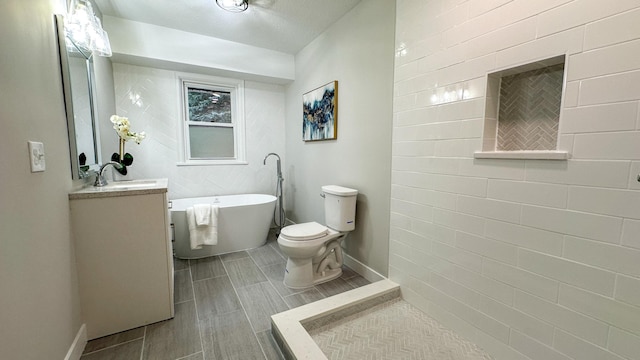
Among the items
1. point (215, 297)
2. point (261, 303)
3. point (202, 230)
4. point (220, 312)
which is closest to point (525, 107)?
point (261, 303)

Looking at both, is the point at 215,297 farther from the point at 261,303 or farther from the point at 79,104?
the point at 79,104

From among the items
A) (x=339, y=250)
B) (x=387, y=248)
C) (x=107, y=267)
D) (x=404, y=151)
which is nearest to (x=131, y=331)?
(x=107, y=267)

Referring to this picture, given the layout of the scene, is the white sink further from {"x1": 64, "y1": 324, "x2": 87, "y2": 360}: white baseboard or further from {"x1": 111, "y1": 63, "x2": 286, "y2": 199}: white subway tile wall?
{"x1": 111, "y1": 63, "x2": 286, "y2": 199}: white subway tile wall

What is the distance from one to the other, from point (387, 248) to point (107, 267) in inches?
77.0

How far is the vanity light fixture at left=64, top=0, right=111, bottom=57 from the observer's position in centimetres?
157

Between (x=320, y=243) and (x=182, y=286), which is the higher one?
(x=320, y=243)

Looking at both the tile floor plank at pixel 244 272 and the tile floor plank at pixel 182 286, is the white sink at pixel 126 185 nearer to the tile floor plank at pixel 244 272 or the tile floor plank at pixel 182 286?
the tile floor plank at pixel 182 286

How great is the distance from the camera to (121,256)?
5.34ft

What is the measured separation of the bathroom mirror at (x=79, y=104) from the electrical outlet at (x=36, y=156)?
42 cm

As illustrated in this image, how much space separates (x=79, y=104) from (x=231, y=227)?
5.54ft

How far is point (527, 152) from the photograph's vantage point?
4.02ft

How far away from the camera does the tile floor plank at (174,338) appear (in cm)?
149

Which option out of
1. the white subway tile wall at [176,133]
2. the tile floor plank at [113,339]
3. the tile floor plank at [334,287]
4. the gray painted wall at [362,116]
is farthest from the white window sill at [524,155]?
the white subway tile wall at [176,133]

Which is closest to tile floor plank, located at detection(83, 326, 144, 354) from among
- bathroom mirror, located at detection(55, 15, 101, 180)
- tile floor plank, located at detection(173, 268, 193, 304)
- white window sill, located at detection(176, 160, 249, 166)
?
tile floor plank, located at detection(173, 268, 193, 304)
